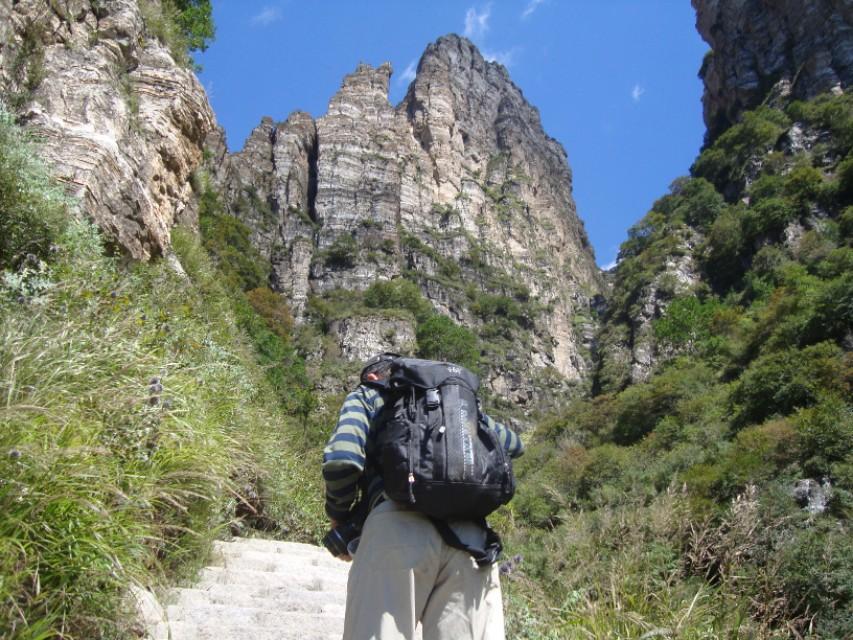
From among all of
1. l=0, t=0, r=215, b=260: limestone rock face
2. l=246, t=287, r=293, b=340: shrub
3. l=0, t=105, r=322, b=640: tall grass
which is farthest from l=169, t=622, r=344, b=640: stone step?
l=246, t=287, r=293, b=340: shrub

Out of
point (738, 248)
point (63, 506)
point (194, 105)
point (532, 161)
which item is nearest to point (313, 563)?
point (63, 506)

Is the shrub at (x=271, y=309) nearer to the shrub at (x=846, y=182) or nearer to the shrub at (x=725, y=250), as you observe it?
the shrub at (x=725, y=250)

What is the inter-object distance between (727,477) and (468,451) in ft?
35.5

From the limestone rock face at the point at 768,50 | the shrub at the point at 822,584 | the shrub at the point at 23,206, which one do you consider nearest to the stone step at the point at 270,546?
the shrub at the point at 23,206

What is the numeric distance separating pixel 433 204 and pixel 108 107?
2680 inches

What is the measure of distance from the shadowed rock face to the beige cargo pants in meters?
49.3

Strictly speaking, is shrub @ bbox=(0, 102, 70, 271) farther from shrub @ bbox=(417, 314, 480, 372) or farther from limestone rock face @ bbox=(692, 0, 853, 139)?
limestone rock face @ bbox=(692, 0, 853, 139)

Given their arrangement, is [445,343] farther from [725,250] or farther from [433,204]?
[433,204]

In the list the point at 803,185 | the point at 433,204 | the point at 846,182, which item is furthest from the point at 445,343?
the point at 846,182

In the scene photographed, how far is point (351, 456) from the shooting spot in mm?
2031

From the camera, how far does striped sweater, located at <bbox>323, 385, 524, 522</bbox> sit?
2039 mm

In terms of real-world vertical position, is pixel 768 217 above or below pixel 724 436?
above

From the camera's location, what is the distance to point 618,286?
48938mm

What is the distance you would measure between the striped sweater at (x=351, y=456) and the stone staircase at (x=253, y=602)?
880mm
